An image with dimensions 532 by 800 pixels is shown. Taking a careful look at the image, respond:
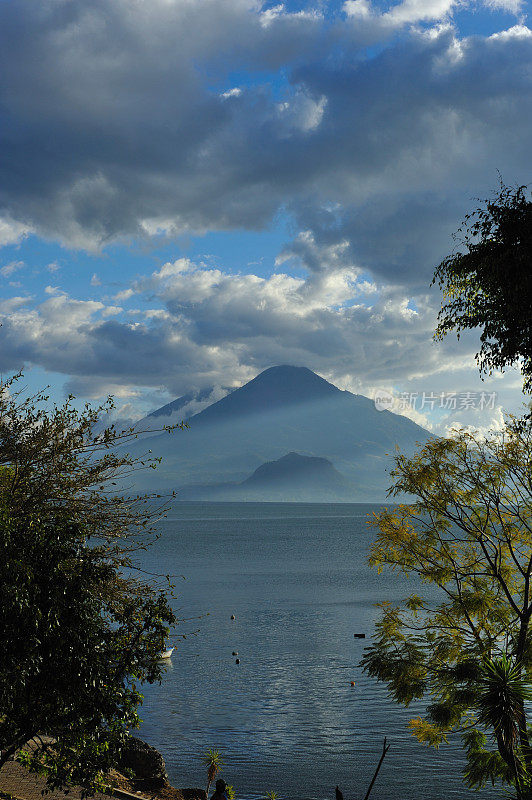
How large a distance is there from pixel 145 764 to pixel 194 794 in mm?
2530

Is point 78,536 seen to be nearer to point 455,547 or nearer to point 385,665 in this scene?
point 385,665

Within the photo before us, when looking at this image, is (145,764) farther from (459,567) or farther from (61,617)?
(61,617)

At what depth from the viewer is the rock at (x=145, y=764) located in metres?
29.2

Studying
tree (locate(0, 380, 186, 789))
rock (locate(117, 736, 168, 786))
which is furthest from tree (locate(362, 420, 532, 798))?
rock (locate(117, 736, 168, 786))

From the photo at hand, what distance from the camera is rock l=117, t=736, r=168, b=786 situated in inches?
1150

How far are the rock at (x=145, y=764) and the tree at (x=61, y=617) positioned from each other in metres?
15.1

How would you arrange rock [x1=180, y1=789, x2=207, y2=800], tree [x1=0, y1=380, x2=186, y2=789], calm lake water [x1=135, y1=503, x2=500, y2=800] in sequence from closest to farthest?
1. tree [x1=0, y1=380, x2=186, y2=789]
2. rock [x1=180, y1=789, x2=207, y2=800]
3. calm lake water [x1=135, y1=503, x2=500, y2=800]

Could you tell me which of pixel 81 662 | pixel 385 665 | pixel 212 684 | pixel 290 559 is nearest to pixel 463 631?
pixel 385 665

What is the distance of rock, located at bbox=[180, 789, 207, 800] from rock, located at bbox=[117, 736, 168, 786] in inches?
39.9

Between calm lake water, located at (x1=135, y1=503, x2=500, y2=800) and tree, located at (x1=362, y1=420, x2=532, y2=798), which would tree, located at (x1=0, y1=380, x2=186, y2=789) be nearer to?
tree, located at (x1=362, y1=420, x2=532, y2=798)

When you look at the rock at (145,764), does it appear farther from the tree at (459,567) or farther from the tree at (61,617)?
the tree at (61,617)

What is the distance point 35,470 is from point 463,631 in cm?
1518

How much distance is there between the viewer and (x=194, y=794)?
2878 centimetres

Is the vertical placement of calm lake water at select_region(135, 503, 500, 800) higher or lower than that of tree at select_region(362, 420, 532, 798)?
lower
